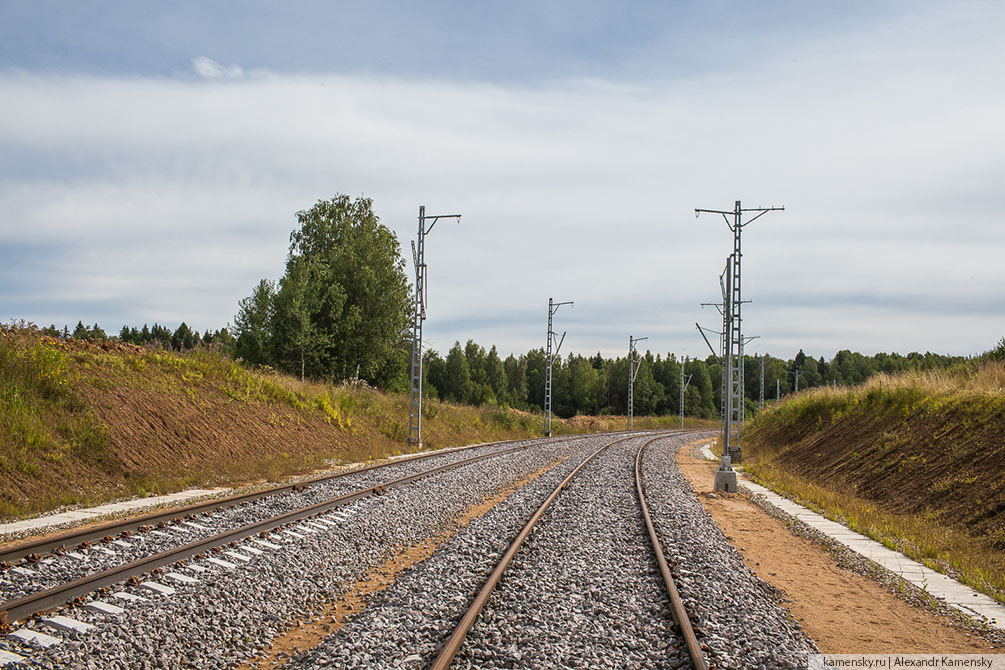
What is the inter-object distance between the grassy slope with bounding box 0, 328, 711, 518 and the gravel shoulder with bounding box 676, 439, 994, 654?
11.6 meters

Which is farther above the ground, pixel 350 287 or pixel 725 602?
pixel 350 287

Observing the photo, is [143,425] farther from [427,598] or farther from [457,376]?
Answer: [457,376]

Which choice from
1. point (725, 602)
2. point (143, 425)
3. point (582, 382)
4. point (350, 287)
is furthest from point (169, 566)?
point (582, 382)

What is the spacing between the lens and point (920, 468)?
16047mm

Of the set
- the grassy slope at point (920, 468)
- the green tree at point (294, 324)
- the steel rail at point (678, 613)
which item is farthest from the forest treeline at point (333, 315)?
the steel rail at point (678, 613)

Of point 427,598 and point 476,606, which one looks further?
point 427,598

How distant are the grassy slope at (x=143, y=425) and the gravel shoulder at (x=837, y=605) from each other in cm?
1158

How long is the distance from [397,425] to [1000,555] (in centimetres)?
2458

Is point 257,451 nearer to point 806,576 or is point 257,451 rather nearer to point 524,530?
point 524,530

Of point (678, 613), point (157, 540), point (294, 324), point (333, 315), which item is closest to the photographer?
point (678, 613)

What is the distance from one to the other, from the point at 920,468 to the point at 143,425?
58.5ft

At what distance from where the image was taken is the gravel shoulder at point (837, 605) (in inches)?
274

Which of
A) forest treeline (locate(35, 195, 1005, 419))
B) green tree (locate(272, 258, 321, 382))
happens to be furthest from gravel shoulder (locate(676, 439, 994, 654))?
green tree (locate(272, 258, 321, 382))

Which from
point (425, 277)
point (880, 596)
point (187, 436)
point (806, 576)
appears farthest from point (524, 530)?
point (425, 277)
